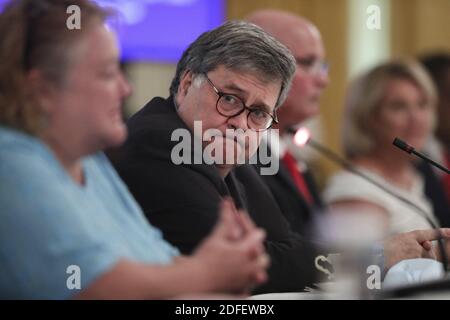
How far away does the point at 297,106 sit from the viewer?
2.42m

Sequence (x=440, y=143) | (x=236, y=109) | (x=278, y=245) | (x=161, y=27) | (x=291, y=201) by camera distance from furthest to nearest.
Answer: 1. (x=161, y=27)
2. (x=440, y=143)
3. (x=291, y=201)
4. (x=278, y=245)
5. (x=236, y=109)

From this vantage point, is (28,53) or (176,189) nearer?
(28,53)

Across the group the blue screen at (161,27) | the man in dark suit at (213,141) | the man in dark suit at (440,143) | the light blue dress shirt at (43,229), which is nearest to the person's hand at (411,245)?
the man in dark suit at (213,141)

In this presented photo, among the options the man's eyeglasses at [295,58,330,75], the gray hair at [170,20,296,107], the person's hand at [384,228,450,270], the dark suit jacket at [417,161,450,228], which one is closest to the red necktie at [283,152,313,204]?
the man's eyeglasses at [295,58,330,75]

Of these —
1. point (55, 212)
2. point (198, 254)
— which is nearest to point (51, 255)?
point (55, 212)

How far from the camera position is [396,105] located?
2.95m

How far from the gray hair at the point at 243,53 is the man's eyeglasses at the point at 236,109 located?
0.14ft

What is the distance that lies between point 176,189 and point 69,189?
0.33 metres

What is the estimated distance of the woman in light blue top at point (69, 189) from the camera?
3.68 feet

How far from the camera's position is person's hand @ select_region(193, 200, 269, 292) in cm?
116

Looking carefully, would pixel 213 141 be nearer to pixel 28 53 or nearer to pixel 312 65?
pixel 28 53

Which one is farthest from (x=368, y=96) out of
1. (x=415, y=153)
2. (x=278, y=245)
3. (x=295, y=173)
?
(x=278, y=245)

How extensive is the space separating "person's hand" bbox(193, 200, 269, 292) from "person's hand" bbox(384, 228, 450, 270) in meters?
0.53

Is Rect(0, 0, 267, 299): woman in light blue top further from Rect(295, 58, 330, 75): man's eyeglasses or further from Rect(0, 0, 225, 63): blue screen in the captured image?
Rect(0, 0, 225, 63): blue screen
